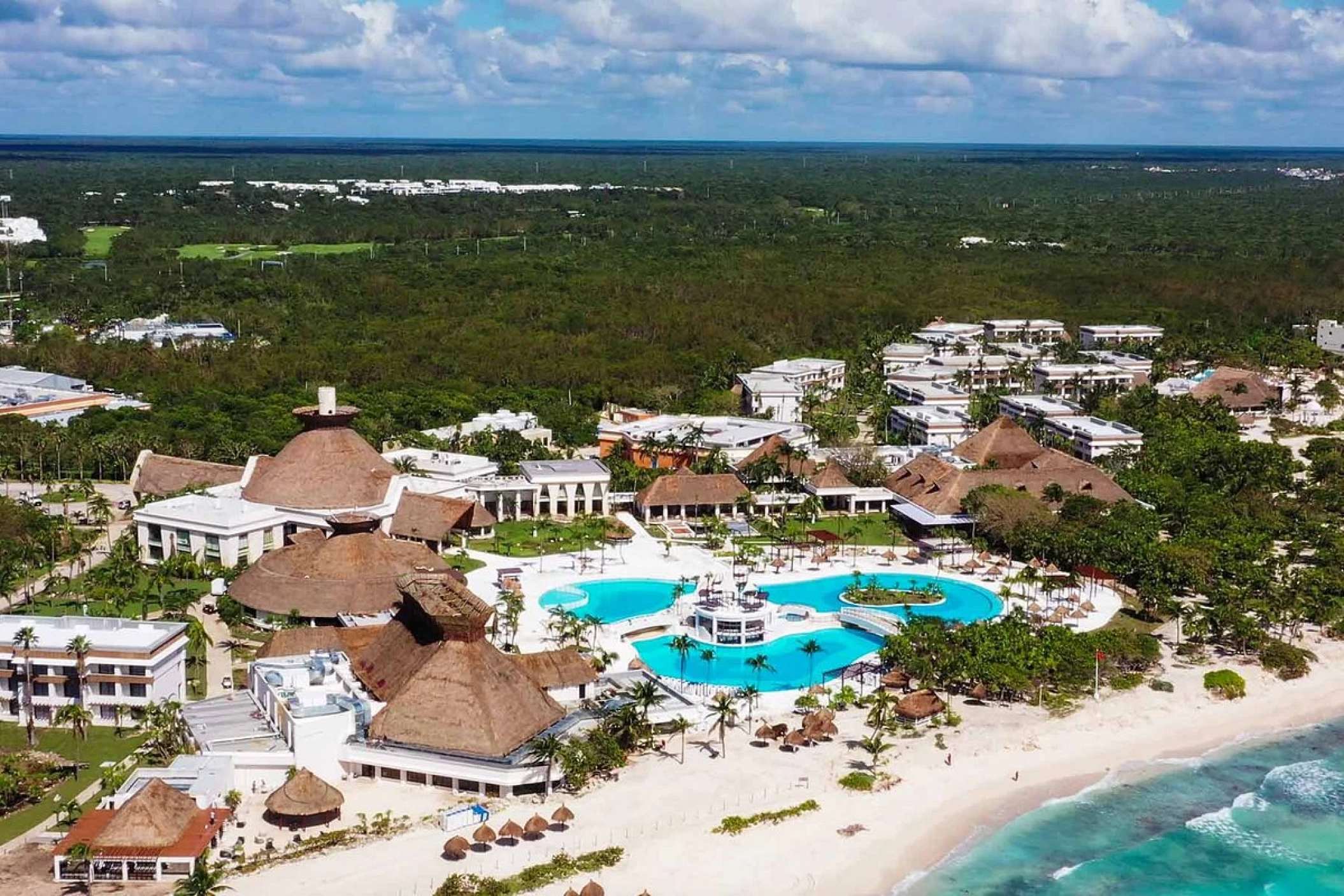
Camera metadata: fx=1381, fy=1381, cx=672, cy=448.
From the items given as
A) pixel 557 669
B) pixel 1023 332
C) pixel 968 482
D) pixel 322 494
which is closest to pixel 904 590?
pixel 968 482

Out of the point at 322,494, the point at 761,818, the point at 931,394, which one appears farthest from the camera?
the point at 931,394

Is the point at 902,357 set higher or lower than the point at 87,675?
higher

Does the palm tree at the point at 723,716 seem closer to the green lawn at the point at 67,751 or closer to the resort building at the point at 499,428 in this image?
the green lawn at the point at 67,751

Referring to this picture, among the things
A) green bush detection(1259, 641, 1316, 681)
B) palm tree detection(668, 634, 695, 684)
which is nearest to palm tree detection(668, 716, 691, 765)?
palm tree detection(668, 634, 695, 684)

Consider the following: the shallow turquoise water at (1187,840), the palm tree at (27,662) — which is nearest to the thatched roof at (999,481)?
the shallow turquoise water at (1187,840)

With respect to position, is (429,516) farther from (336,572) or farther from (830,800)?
(830,800)

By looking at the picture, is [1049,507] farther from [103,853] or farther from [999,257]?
[999,257]

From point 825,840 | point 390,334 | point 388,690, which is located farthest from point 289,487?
point 390,334
